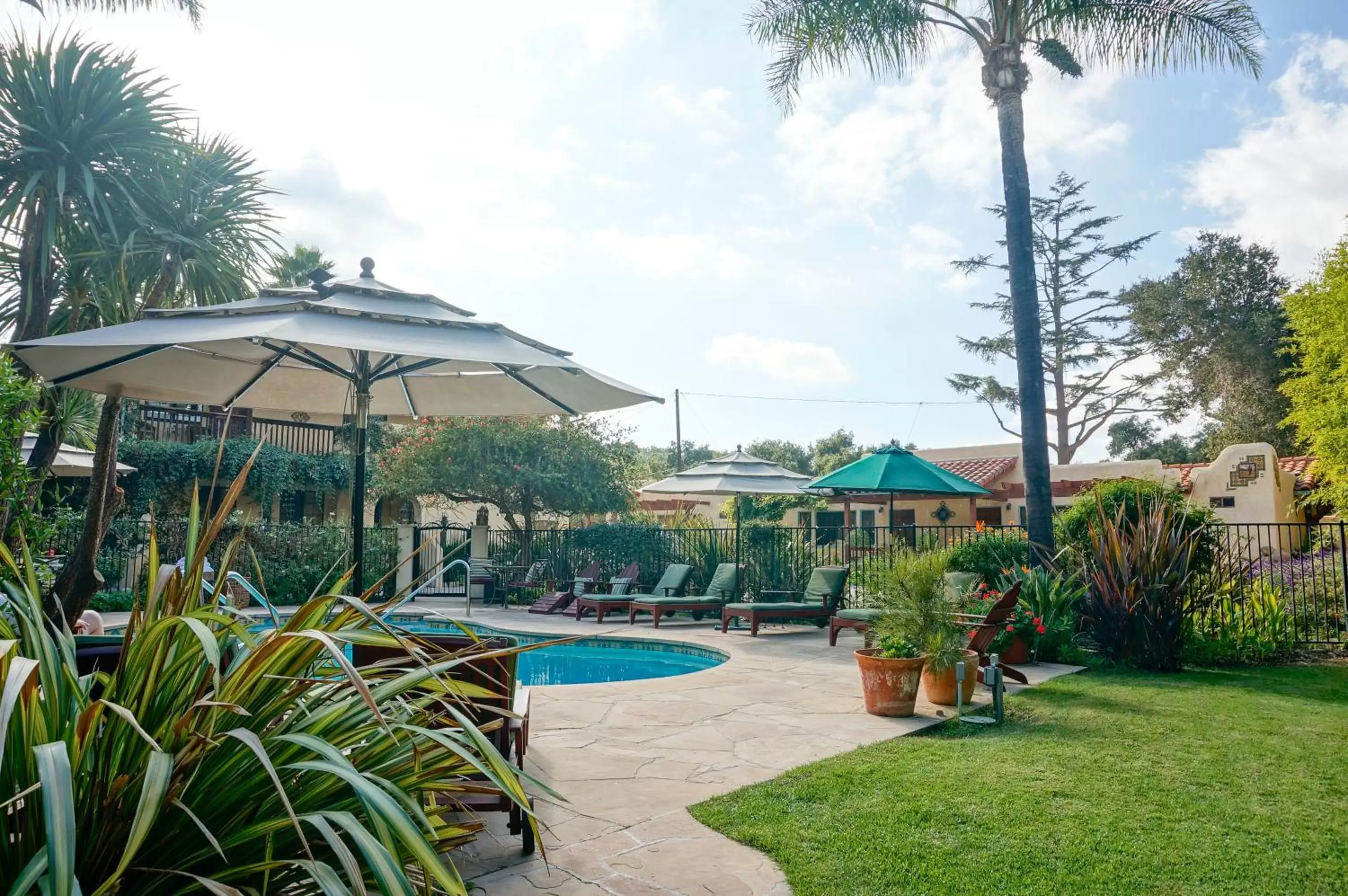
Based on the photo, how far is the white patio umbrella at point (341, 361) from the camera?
4367 mm

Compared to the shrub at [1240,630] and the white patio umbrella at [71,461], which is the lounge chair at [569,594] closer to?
the white patio umbrella at [71,461]

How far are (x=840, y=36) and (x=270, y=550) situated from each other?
42.5 feet

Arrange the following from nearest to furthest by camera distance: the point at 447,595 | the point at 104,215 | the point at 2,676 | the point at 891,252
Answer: the point at 2,676, the point at 104,215, the point at 891,252, the point at 447,595

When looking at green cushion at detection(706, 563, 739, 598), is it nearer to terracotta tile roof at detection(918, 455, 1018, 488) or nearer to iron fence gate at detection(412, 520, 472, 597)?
iron fence gate at detection(412, 520, 472, 597)

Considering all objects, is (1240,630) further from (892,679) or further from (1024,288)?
(892,679)

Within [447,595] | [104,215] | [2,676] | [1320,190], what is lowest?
[447,595]

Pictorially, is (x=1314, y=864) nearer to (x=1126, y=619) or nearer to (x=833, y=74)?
(x=1126, y=619)

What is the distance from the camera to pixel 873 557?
41.5 ft

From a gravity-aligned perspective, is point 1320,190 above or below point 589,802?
above

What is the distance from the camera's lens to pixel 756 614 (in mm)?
11078

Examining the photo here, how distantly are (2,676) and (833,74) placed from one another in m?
12.2

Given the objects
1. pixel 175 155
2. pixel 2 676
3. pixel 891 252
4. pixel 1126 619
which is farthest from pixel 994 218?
pixel 2 676

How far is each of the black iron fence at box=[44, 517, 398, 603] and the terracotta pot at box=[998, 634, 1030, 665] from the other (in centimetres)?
1071

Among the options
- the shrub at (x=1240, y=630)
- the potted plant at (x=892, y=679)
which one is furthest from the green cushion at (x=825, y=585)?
the potted plant at (x=892, y=679)
